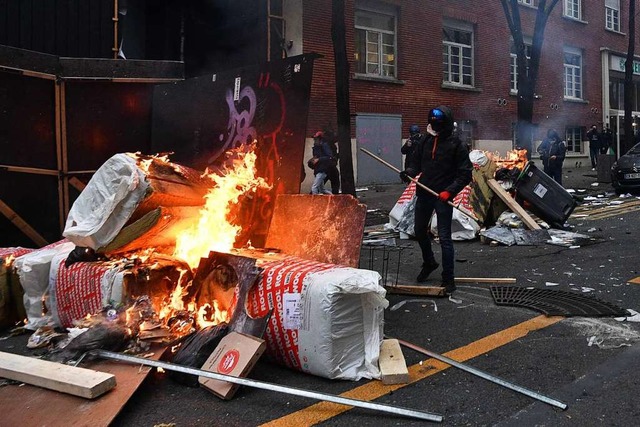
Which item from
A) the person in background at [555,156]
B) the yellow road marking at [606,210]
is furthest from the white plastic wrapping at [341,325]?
the person in background at [555,156]

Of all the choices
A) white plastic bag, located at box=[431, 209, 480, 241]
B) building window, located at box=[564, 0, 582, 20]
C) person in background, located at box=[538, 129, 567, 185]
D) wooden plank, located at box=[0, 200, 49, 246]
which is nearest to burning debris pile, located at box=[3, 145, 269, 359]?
wooden plank, located at box=[0, 200, 49, 246]

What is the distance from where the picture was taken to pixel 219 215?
4863mm

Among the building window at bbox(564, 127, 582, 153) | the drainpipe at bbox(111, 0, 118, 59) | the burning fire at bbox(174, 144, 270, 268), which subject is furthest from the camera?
the building window at bbox(564, 127, 582, 153)

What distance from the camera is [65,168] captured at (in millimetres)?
6742

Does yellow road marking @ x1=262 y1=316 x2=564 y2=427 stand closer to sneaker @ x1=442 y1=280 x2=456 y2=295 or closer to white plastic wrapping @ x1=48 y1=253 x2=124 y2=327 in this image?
sneaker @ x1=442 y1=280 x2=456 y2=295

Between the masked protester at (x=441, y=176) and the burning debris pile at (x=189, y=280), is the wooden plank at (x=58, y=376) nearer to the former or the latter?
the burning debris pile at (x=189, y=280)

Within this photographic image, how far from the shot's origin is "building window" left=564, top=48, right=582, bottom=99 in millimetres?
24516

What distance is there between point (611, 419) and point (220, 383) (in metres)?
2.04

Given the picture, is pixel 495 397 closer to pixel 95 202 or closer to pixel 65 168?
pixel 95 202

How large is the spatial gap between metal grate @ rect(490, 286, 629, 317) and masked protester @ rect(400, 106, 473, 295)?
0.51m

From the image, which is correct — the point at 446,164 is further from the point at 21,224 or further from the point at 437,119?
the point at 21,224

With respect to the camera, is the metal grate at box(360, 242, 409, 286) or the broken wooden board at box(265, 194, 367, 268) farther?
the metal grate at box(360, 242, 409, 286)

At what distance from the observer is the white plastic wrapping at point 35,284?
451 centimetres

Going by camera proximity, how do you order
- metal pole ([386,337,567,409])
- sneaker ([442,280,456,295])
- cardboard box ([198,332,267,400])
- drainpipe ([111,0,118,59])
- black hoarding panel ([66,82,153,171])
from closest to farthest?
metal pole ([386,337,567,409]) < cardboard box ([198,332,267,400]) < sneaker ([442,280,456,295]) < black hoarding panel ([66,82,153,171]) < drainpipe ([111,0,118,59])
